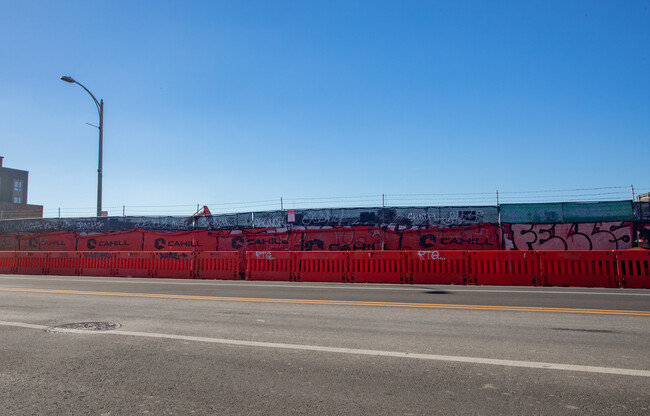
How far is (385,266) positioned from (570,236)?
8.54m

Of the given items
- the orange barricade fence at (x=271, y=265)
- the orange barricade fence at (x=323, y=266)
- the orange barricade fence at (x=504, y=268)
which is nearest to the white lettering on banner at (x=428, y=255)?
the orange barricade fence at (x=504, y=268)

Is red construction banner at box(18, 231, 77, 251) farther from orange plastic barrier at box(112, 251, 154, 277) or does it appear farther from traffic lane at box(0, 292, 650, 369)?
traffic lane at box(0, 292, 650, 369)

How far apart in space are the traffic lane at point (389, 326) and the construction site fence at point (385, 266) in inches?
222

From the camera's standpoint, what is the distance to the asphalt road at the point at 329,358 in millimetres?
3613

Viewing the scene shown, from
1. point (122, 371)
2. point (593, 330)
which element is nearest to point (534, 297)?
point (593, 330)

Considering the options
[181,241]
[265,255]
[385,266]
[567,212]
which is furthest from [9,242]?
[567,212]

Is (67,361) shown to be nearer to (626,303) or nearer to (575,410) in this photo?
(575,410)

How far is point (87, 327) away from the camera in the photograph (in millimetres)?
6641

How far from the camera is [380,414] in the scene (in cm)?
338

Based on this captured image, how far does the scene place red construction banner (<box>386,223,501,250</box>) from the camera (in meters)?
18.4

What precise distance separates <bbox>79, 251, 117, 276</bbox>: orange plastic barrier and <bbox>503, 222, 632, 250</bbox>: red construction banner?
16.1 metres

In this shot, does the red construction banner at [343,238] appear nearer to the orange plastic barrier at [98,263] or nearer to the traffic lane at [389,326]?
the orange plastic barrier at [98,263]

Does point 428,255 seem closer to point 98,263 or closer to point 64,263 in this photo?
point 98,263

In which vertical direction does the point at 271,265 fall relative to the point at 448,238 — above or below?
below
